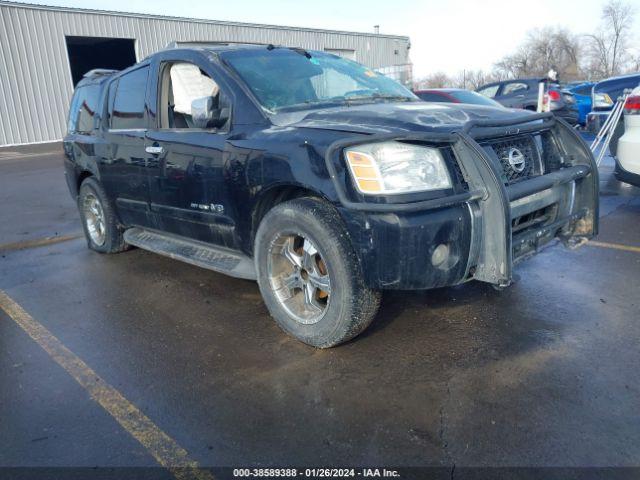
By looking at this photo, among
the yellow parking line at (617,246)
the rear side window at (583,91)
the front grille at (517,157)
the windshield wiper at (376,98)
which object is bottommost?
the yellow parking line at (617,246)

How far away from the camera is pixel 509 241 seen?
2.88 metres

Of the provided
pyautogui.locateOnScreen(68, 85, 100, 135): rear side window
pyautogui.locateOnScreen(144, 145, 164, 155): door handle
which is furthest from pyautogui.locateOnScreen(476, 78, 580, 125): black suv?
pyautogui.locateOnScreen(144, 145, 164, 155): door handle

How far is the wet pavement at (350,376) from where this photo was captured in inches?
96.3

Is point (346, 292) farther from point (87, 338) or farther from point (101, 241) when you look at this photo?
point (101, 241)

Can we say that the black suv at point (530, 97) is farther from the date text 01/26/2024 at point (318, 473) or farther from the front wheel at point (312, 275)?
the date text 01/26/2024 at point (318, 473)

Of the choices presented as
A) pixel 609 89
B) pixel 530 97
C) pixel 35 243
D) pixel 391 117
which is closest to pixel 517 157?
pixel 391 117

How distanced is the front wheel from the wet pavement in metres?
0.19

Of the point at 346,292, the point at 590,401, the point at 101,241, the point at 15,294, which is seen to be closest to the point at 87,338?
the point at 15,294

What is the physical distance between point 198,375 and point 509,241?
191 centimetres

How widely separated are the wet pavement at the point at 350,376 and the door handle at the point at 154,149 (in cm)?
118

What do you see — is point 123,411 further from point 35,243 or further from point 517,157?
point 35,243

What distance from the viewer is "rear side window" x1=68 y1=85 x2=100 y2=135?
562 cm

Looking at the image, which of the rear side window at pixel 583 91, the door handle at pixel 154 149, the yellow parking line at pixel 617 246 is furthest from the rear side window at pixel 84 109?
the rear side window at pixel 583 91

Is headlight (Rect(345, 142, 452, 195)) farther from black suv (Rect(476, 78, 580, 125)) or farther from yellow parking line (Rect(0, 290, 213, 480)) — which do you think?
black suv (Rect(476, 78, 580, 125))
